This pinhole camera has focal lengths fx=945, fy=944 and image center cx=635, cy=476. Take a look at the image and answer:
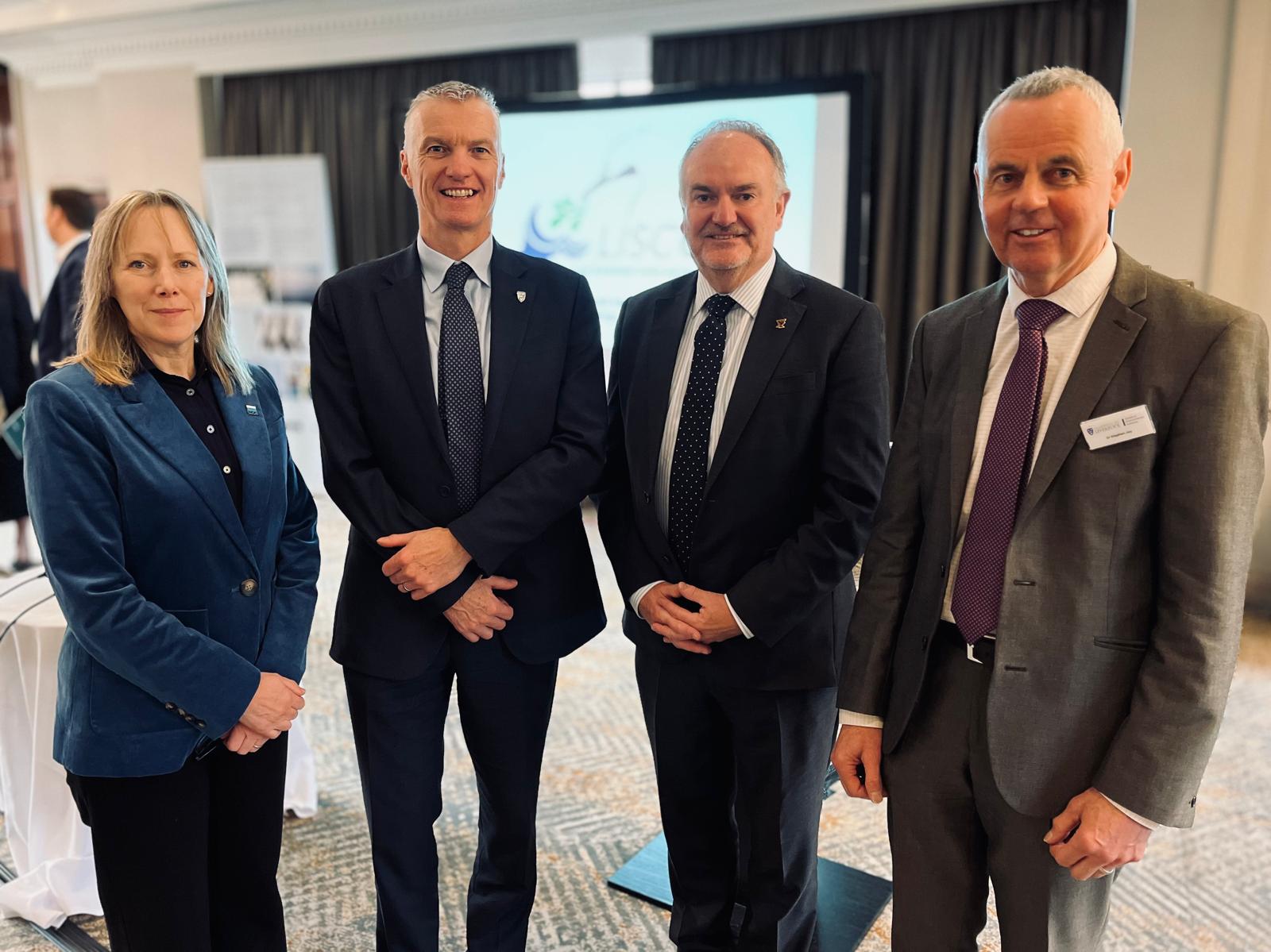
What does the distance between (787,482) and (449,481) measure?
Answer: 0.63m

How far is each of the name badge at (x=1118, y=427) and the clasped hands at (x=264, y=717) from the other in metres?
1.33

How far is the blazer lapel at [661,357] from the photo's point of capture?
6.05 feet

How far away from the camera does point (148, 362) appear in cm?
160

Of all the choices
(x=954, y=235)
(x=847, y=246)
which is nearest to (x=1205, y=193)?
(x=954, y=235)

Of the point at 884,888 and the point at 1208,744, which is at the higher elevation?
the point at 1208,744

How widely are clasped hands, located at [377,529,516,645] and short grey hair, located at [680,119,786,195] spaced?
835 millimetres

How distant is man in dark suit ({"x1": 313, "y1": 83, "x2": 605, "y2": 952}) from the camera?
1.74 metres

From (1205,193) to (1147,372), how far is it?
12.6 ft

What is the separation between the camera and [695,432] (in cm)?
180

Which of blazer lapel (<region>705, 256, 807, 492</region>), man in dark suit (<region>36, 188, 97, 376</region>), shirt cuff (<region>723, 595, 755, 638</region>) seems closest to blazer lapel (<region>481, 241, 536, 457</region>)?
blazer lapel (<region>705, 256, 807, 492</region>)

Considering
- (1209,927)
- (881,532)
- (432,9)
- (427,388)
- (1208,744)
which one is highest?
(432,9)

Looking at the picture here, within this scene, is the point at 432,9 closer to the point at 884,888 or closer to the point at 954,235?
the point at 954,235

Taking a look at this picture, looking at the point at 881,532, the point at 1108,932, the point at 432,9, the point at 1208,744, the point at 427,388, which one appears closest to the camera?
the point at 1208,744

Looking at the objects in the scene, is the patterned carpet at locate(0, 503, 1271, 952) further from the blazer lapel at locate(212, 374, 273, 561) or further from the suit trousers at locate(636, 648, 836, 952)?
the blazer lapel at locate(212, 374, 273, 561)
